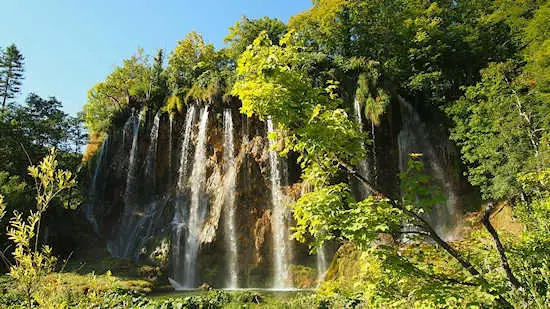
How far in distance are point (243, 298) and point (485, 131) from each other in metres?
14.3

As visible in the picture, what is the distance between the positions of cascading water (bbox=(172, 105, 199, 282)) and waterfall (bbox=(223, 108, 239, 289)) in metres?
2.54

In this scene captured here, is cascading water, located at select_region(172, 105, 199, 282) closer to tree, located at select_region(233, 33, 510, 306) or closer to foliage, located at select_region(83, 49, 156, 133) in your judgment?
foliage, located at select_region(83, 49, 156, 133)

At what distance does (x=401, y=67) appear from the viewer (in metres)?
23.8

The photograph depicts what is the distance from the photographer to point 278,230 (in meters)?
19.6

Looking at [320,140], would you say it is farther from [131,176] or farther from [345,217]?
[131,176]

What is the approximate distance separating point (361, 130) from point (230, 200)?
1031 cm

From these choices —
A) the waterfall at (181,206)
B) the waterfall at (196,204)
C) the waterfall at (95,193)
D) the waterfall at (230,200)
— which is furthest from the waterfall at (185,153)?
the waterfall at (95,193)

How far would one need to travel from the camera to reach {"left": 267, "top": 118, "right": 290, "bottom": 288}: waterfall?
18578 mm

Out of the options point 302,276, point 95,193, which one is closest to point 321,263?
point 302,276

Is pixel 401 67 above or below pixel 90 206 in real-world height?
above

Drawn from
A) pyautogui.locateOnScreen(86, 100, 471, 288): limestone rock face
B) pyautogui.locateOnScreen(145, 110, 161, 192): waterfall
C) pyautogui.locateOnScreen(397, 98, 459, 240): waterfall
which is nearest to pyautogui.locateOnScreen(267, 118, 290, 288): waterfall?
pyautogui.locateOnScreen(86, 100, 471, 288): limestone rock face

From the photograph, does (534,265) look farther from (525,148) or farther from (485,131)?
(485,131)

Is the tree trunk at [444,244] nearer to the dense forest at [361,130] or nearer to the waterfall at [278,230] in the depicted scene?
the dense forest at [361,130]

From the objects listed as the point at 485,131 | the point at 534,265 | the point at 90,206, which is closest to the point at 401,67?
the point at 485,131
